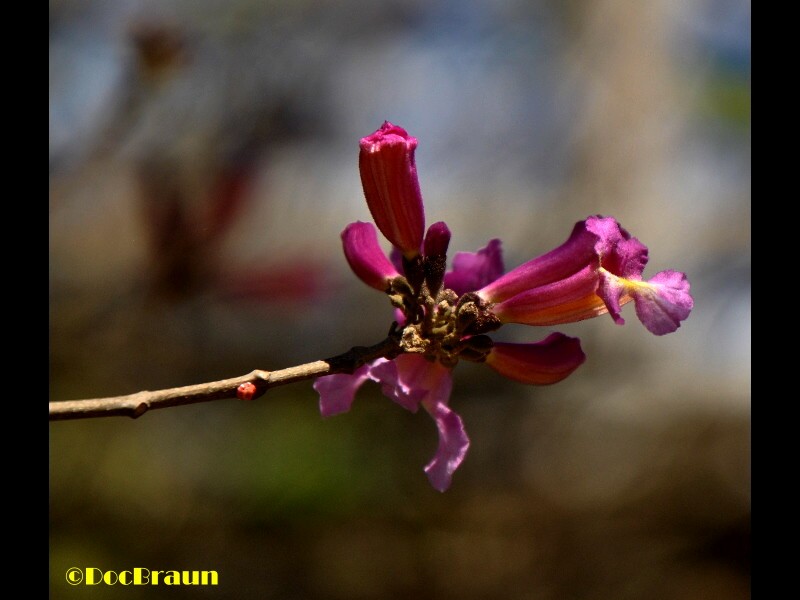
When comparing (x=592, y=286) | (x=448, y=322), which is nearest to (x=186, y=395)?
(x=448, y=322)

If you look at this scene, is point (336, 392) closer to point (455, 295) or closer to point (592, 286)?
point (455, 295)

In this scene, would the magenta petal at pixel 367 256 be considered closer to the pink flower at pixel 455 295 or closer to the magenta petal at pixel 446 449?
the pink flower at pixel 455 295

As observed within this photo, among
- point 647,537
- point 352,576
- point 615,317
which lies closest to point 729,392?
point 647,537

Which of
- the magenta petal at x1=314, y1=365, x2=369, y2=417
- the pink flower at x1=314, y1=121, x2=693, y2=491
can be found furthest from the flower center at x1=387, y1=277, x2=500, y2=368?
the magenta petal at x1=314, y1=365, x2=369, y2=417

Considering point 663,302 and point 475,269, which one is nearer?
point 663,302

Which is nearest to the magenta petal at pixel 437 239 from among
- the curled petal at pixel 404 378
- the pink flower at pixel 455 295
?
the pink flower at pixel 455 295
